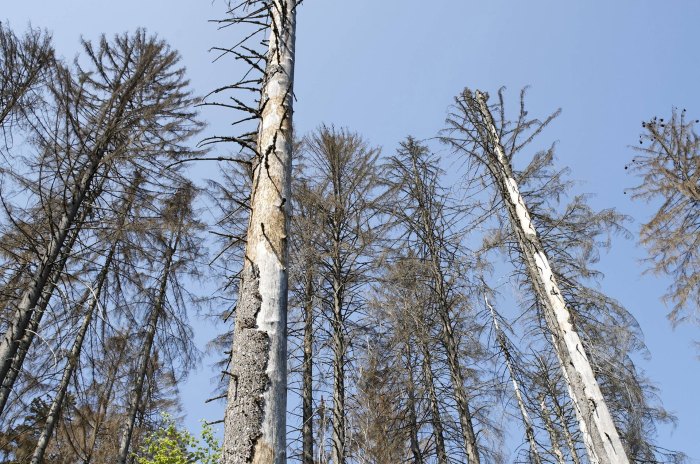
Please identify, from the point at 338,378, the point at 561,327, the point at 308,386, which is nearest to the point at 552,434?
the point at 561,327

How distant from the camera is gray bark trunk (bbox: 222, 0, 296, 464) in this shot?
2225mm

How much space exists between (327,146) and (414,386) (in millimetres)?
5504

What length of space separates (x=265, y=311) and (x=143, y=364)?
9.02 metres

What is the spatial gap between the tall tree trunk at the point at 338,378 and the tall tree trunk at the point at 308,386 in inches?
20.0

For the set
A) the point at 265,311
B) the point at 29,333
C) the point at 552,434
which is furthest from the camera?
the point at 552,434

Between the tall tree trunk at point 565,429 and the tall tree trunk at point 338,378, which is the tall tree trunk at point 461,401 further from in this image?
the tall tree trunk at point 565,429

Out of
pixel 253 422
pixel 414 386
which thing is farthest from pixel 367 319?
pixel 253 422

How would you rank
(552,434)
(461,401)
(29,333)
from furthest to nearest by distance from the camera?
(552,434), (461,401), (29,333)

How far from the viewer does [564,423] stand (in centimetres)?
1204

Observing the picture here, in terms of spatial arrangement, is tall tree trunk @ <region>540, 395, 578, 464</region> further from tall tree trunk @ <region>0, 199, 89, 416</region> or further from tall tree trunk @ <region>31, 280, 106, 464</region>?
tall tree trunk @ <region>0, 199, 89, 416</region>

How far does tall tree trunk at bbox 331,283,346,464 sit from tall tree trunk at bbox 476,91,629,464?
3151 mm

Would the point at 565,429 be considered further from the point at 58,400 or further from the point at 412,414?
the point at 58,400

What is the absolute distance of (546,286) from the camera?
6531mm

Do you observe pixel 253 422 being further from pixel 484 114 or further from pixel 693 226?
pixel 693 226
